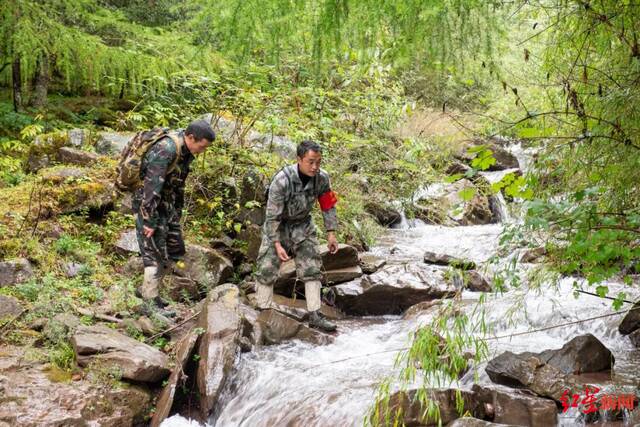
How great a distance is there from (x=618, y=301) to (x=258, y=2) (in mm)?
3193

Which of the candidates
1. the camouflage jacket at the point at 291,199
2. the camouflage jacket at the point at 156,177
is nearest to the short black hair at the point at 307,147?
the camouflage jacket at the point at 291,199

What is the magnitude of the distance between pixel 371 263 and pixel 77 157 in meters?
5.02

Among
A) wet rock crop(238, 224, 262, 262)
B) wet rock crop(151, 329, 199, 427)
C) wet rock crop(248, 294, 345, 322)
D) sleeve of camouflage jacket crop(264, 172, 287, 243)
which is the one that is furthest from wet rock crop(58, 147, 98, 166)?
wet rock crop(151, 329, 199, 427)

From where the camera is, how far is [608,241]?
332cm

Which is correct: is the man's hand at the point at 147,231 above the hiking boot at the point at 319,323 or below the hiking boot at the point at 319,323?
above

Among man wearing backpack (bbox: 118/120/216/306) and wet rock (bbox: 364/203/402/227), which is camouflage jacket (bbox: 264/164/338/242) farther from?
wet rock (bbox: 364/203/402/227)

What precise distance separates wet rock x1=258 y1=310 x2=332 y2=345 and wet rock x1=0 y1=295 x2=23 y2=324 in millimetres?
2453

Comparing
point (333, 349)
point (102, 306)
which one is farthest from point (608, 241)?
point (102, 306)

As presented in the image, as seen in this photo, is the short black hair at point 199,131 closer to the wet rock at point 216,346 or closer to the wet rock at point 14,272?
the wet rock at point 216,346

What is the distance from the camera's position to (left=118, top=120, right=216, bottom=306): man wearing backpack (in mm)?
5527

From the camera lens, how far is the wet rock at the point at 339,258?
748 cm

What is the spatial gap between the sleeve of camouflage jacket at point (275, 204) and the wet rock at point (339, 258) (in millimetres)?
1737

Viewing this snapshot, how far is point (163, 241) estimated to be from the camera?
5.90 metres

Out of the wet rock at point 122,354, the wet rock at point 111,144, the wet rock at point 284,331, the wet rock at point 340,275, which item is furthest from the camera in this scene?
the wet rock at point 111,144
